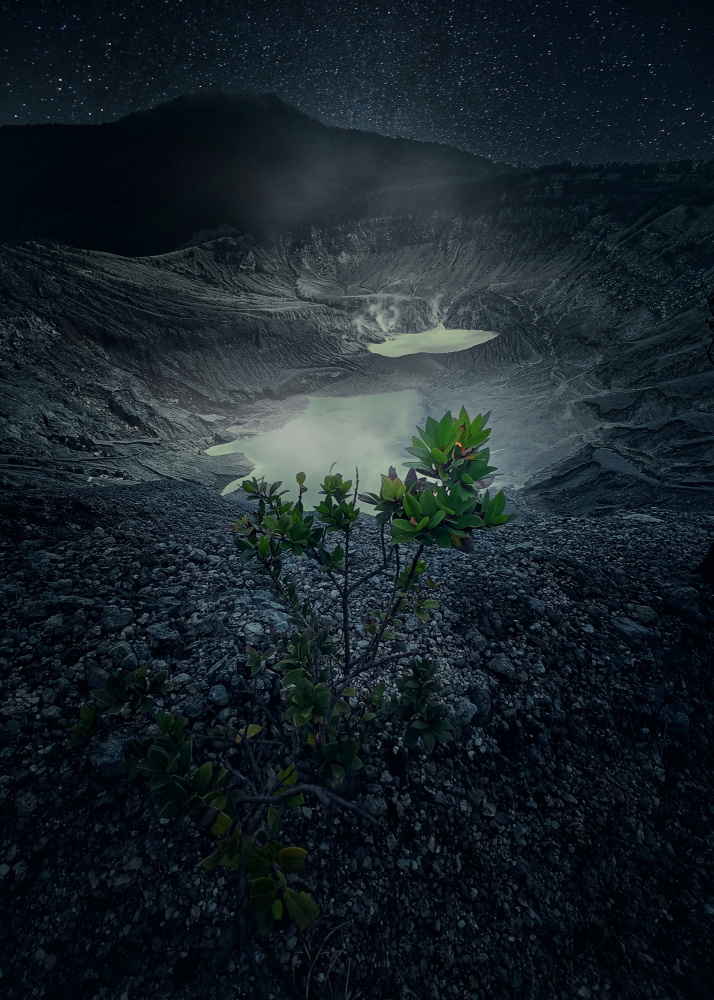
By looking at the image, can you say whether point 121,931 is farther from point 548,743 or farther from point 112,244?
point 112,244

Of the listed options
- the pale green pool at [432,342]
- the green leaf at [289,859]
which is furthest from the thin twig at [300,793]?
the pale green pool at [432,342]

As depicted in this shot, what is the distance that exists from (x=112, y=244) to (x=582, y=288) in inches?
854

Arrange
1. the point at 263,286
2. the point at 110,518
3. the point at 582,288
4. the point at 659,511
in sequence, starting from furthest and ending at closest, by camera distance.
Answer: the point at 263,286 → the point at 582,288 → the point at 659,511 → the point at 110,518

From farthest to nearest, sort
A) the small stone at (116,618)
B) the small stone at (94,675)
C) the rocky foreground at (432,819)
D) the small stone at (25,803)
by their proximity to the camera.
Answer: the small stone at (116,618) → the small stone at (94,675) → the small stone at (25,803) → the rocky foreground at (432,819)

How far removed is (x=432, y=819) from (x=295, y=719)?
35.0 inches

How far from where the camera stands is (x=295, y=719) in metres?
1.24

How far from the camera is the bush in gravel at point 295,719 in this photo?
3.39 ft

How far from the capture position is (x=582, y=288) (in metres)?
13.0

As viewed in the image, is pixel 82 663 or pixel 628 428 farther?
pixel 628 428

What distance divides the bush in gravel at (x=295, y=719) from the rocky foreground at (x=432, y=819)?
0.15m

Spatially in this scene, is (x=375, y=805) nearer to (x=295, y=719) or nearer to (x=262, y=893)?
(x=295, y=719)

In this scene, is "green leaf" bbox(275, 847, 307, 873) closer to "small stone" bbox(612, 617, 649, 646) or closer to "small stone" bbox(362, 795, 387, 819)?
"small stone" bbox(362, 795, 387, 819)

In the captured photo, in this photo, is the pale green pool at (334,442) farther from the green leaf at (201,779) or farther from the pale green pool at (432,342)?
the green leaf at (201,779)

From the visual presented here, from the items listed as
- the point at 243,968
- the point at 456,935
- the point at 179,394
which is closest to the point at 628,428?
the point at 456,935
